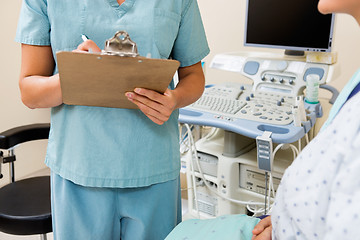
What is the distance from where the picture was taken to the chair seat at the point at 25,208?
1.28 meters

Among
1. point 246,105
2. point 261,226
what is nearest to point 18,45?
point 246,105

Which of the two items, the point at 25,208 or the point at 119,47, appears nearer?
the point at 119,47

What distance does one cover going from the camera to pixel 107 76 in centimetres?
81

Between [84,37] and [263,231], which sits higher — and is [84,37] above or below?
above

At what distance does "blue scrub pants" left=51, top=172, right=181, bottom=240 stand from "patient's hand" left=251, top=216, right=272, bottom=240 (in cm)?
27

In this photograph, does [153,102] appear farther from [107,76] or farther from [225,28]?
[225,28]

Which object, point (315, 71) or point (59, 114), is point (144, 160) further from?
point (315, 71)

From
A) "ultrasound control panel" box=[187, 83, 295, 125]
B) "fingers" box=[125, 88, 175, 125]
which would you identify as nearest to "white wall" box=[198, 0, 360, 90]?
"ultrasound control panel" box=[187, 83, 295, 125]

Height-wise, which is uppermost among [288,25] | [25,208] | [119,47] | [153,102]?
[288,25]

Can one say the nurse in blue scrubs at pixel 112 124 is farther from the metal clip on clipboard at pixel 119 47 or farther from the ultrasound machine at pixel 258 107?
the ultrasound machine at pixel 258 107

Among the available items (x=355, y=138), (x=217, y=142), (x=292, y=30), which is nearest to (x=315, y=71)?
(x=292, y=30)

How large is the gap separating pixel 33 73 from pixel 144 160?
0.36 meters

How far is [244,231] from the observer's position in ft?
3.13

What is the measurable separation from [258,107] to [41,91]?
38.3 inches
